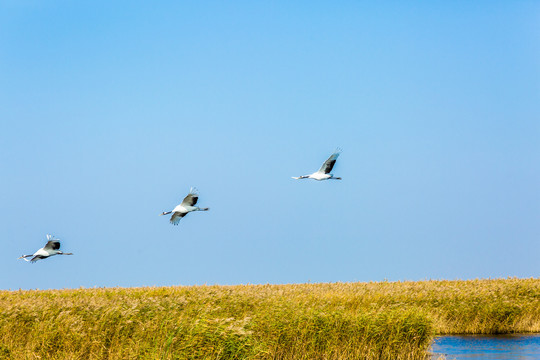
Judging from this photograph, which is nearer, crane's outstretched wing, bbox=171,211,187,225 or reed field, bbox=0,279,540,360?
reed field, bbox=0,279,540,360

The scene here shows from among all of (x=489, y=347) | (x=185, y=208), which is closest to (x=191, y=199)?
(x=185, y=208)

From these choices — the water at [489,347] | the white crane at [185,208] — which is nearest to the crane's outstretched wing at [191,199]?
the white crane at [185,208]

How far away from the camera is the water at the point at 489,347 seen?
1585 cm

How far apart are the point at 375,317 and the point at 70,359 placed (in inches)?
255

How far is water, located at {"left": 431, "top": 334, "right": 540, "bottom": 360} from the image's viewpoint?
15852mm

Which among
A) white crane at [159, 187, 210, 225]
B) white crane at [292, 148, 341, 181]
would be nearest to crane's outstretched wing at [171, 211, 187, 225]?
white crane at [159, 187, 210, 225]

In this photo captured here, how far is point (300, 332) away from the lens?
517 inches

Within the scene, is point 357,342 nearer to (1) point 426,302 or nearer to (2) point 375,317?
(2) point 375,317

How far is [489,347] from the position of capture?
58.0 ft

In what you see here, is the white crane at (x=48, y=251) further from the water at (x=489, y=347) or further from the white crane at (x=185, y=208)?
the water at (x=489, y=347)

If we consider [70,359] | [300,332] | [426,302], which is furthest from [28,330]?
[426,302]

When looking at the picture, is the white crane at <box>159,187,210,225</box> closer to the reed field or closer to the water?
the reed field

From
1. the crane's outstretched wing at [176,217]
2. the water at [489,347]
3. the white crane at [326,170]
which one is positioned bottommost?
the water at [489,347]

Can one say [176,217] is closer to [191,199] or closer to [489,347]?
[191,199]
